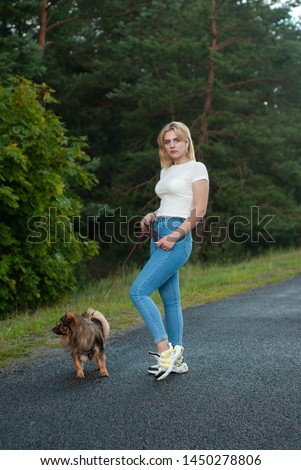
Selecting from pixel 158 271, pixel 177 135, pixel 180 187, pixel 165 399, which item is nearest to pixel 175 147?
pixel 177 135

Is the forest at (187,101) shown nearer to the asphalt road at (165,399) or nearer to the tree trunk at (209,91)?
the tree trunk at (209,91)

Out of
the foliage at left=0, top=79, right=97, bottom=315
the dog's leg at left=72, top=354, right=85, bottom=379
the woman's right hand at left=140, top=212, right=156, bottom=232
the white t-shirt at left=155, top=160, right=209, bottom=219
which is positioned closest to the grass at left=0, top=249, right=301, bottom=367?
the foliage at left=0, top=79, right=97, bottom=315

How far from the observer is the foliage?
9062 millimetres

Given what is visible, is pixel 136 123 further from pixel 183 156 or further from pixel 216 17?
pixel 183 156

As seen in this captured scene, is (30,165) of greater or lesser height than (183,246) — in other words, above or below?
above

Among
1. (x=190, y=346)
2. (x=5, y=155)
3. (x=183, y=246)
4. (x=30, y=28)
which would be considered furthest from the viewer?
(x=30, y=28)

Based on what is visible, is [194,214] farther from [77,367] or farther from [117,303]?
[117,303]

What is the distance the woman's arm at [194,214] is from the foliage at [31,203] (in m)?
4.49

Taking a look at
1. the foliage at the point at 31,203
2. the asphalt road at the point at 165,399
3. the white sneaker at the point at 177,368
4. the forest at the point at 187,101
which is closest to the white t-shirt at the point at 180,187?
the white sneaker at the point at 177,368

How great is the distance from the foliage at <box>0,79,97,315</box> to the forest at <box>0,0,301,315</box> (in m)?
9.19

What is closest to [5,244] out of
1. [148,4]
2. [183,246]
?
[183,246]

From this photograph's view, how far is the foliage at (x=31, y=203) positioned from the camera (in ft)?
29.7

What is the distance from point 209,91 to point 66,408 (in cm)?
1961

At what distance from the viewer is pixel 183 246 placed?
15.9 feet
